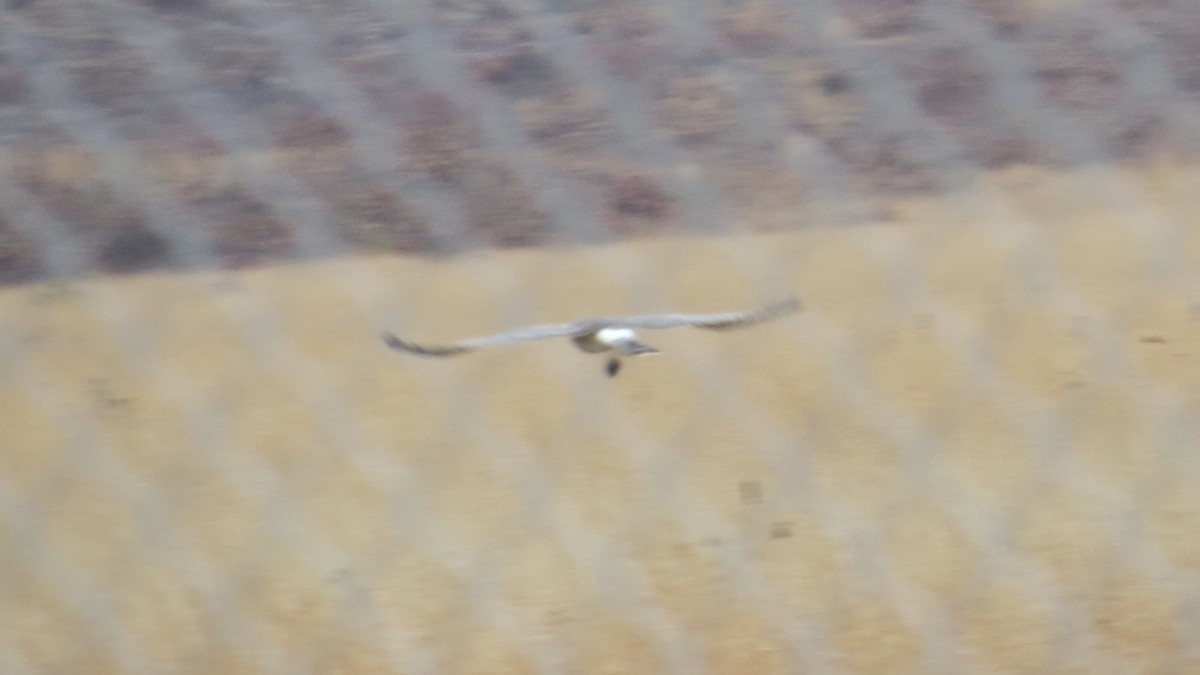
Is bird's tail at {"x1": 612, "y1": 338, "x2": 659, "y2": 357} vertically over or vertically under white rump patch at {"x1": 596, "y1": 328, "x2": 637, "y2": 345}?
under

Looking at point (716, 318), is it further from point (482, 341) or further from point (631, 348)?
point (482, 341)

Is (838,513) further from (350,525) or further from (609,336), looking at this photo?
(350,525)

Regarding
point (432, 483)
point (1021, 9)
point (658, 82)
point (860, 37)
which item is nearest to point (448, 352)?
point (432, 483)

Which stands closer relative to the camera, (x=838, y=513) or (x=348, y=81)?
(x=348, y=81)
